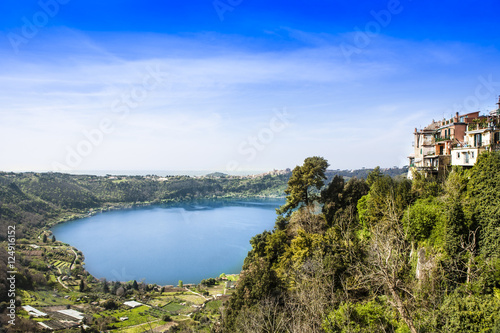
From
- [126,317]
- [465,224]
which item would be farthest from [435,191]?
[126,317]

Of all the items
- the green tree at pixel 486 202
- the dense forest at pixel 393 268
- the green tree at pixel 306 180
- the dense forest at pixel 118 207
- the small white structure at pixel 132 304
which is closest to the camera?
the dense forest at pixel 393 268

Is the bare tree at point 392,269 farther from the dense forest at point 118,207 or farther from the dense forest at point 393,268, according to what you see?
the dense forest at point 118,207

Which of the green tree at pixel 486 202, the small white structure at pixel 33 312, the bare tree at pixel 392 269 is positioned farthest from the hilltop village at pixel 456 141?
the small white structure at pixel 33 312

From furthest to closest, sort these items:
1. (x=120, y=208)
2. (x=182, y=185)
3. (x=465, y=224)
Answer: (x=182, y=185)
(x=120, y=208)
(x=465, y=224)

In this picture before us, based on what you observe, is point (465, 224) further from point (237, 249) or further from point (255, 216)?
point (255, 216)

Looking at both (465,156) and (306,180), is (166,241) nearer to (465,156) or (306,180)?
(306,180)

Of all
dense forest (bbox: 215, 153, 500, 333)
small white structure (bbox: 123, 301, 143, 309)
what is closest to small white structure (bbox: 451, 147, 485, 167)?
dense forest (bbox: 215, 153, 500, 333)

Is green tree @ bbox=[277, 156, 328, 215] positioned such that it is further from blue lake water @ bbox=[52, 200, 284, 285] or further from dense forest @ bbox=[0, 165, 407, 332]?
blue lake water @ bbox=[52, 200, 284, 285]
